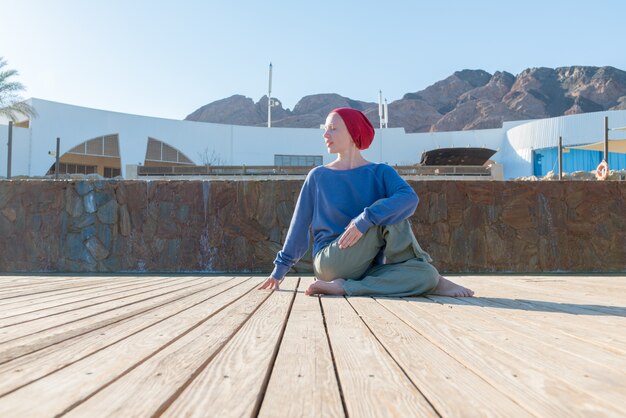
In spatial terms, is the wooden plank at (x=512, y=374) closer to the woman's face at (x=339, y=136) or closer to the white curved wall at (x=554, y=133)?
the woman's face at (x=339, y=136)

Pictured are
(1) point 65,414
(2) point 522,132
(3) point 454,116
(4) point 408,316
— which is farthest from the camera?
(3) point 454,116

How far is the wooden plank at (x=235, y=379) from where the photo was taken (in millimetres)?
792

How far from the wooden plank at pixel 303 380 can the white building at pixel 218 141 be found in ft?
81.2

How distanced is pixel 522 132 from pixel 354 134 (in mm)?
26260

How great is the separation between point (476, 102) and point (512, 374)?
61.5m

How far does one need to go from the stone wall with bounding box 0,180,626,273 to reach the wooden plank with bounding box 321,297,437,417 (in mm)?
4350

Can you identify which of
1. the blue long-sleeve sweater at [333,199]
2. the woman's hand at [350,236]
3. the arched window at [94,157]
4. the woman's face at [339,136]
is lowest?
the woman's hand at [350,236]

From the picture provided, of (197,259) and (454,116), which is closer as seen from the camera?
(197,259)

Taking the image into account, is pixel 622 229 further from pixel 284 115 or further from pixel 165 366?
pixel 284 115

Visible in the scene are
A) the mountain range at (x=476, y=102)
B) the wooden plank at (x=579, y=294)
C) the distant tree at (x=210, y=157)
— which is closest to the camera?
the wooden plank at (x=579, y=294)

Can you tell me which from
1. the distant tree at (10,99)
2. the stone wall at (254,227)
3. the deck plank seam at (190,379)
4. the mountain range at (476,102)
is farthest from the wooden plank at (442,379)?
the mountain range at (476,102)

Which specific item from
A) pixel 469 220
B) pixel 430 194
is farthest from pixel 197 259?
pixel 469 220

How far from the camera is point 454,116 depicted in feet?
187

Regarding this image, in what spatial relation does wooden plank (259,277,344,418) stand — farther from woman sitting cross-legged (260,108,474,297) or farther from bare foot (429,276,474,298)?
bare foot (429,276,474,298)
